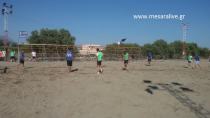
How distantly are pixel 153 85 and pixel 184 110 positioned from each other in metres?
5.03

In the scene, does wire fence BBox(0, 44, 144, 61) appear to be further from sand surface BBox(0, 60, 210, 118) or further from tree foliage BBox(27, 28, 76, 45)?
tree foliage BBox(27, 28, 76, 45)

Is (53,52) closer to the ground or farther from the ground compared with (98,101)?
farther from the ground

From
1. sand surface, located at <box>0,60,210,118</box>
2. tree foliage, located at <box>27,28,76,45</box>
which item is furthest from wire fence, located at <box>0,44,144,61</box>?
tree foliage, located at <box>27,28,76,45</box>

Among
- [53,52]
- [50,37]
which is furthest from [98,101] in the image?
[50,37]

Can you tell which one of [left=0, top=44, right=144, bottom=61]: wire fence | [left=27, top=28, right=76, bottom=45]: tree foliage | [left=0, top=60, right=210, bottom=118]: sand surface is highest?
[left=27, top=28, right=76, bottom=45]: tree foliage

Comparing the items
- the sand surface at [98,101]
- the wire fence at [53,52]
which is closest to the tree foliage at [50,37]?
the wire fence at [53,52]

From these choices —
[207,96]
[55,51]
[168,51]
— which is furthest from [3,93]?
[168,51]

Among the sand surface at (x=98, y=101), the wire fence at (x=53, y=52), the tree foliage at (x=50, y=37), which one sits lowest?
the sand surface at (x=98, y=101)

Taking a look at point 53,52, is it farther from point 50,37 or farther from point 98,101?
point 50,37

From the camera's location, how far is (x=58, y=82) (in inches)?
616

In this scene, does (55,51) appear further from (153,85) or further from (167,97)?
(167,97)

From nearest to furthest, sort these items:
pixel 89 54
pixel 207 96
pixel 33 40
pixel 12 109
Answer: pixel 12 109, pixel 207 96, pixel 89 54, pixel 33 40

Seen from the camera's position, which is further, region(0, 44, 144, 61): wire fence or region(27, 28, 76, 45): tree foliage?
region(27, 28, 76, 45): tree foliage

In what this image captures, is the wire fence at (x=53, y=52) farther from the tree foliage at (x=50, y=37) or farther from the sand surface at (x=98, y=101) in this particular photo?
the tree foliage at (x=50, y=37)
